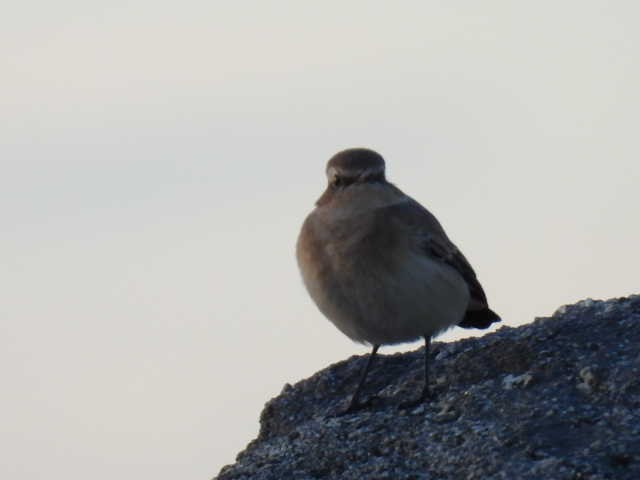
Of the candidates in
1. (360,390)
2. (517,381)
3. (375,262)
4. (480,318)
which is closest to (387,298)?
(375,262)

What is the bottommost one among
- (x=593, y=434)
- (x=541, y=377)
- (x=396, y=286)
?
(x=593, y=434)

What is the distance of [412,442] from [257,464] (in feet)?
3.40

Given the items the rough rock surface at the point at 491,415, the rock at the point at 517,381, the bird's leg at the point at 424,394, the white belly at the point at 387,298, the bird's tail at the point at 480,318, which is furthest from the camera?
the bird's tail at the point at 480,318

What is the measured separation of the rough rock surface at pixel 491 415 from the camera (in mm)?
8273

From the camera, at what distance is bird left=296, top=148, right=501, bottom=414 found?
10.7 m

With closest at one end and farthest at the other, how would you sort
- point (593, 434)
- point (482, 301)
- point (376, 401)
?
point (593, 434) < point (376, 401) < point (482, 301)

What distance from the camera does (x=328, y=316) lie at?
11.0m

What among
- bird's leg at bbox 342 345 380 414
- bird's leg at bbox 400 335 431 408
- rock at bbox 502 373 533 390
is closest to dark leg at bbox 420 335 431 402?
bird's leg at bbox 400 335 431 408

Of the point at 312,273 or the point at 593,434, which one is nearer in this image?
the point at 593,434

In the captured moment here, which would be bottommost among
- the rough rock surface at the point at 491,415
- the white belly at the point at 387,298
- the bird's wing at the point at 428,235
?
the rough rock surface at the point at 491,415

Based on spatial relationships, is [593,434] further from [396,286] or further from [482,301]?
[482,301]

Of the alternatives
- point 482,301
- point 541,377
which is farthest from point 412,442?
point 482,301

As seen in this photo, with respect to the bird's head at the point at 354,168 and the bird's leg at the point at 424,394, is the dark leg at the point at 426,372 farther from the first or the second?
the bird's head at the point at 354,168

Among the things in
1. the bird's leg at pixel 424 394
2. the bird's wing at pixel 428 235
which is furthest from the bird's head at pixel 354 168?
the bird's leg at pixel 424 394
